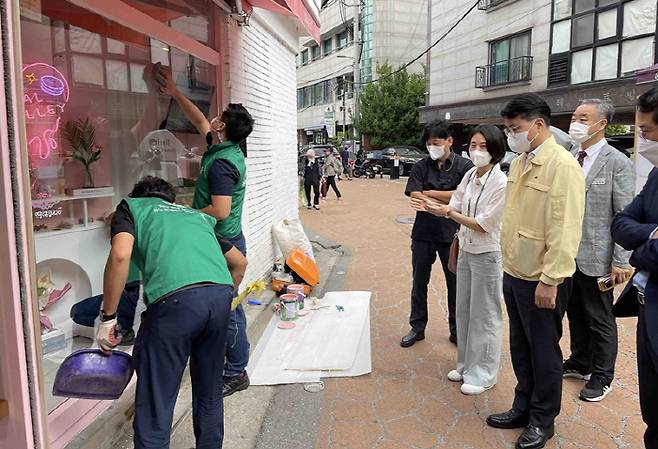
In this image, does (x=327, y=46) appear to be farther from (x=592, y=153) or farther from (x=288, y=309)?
(x=592, y=153)

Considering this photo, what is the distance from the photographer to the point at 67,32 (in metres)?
3.69

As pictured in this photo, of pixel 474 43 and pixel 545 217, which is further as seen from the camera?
pixel 474 43

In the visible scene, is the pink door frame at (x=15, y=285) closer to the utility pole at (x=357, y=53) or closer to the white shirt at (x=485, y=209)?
the white shirt at (x=485, y=209)

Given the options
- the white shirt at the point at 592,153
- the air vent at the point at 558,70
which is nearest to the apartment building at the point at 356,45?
the air vent at the point at 558,70

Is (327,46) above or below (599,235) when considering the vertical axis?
above

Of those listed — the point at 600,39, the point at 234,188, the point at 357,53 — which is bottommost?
the point at 234,188

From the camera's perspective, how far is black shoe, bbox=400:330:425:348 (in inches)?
171

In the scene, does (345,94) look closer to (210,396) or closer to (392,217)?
(392,217)

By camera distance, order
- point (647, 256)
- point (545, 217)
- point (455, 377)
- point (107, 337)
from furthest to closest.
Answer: point (455, 377) → point (545, 217) → point (107, 337) → point (647, 256)

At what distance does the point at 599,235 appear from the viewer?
334 cm

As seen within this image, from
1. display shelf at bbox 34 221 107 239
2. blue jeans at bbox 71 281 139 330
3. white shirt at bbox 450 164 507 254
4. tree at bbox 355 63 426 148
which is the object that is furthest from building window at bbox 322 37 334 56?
blue jeans at bbox 71 281 139 330

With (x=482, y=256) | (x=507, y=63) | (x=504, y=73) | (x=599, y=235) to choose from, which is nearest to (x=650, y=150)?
(x=599, y=235)

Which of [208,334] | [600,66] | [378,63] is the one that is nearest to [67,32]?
[208,334]

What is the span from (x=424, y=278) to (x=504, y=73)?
18.5 m
